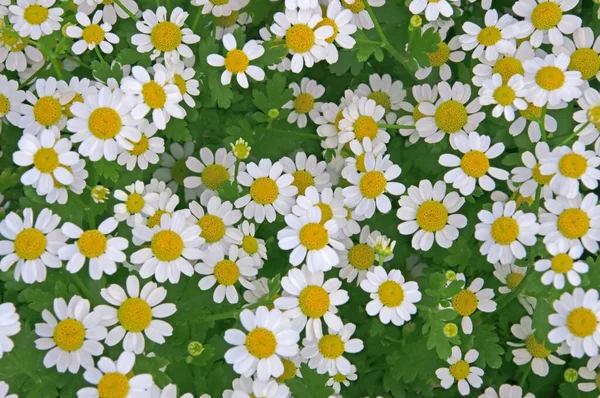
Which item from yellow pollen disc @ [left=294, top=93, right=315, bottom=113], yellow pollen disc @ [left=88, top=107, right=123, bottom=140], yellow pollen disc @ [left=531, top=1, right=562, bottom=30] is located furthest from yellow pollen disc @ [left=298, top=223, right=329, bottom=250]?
yellow pollen disc @ [left=531, top=1, right=562, bottom=30]

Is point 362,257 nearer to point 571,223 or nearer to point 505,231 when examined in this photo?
point 505,231

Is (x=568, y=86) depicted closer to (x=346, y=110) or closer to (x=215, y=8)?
(x=346, y=110)

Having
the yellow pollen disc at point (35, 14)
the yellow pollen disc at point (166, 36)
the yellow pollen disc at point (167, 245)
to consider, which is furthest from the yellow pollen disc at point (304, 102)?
the yellow pollen disc at point (35, 14)

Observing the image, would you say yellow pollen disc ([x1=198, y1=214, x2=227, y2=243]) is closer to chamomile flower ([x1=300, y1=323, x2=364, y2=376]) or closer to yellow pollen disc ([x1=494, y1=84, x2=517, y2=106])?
chamomile flower ([x1=300, y1=323, x2=364, y2=376])

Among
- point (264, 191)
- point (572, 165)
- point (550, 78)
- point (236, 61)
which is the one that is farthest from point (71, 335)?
point (550, 78)

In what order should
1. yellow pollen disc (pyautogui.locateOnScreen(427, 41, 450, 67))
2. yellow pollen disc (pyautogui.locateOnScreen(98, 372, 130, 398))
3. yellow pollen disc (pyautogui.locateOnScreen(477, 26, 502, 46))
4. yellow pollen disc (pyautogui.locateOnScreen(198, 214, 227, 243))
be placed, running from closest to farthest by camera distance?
1. yellow pollen disc (pyautogui.locateOnScreen(98, 372, 130, 398))
2. yellow pollen disc (pyautogui.locateOnScreen(198, 214, 227, 243))
3. yellow pollen disc (pyautogui.locateOnScreen(477, 26, 502, 46))
4. yellow pollen disc (pyautogui.locateOnScreen(427, 41, 450, 67))
